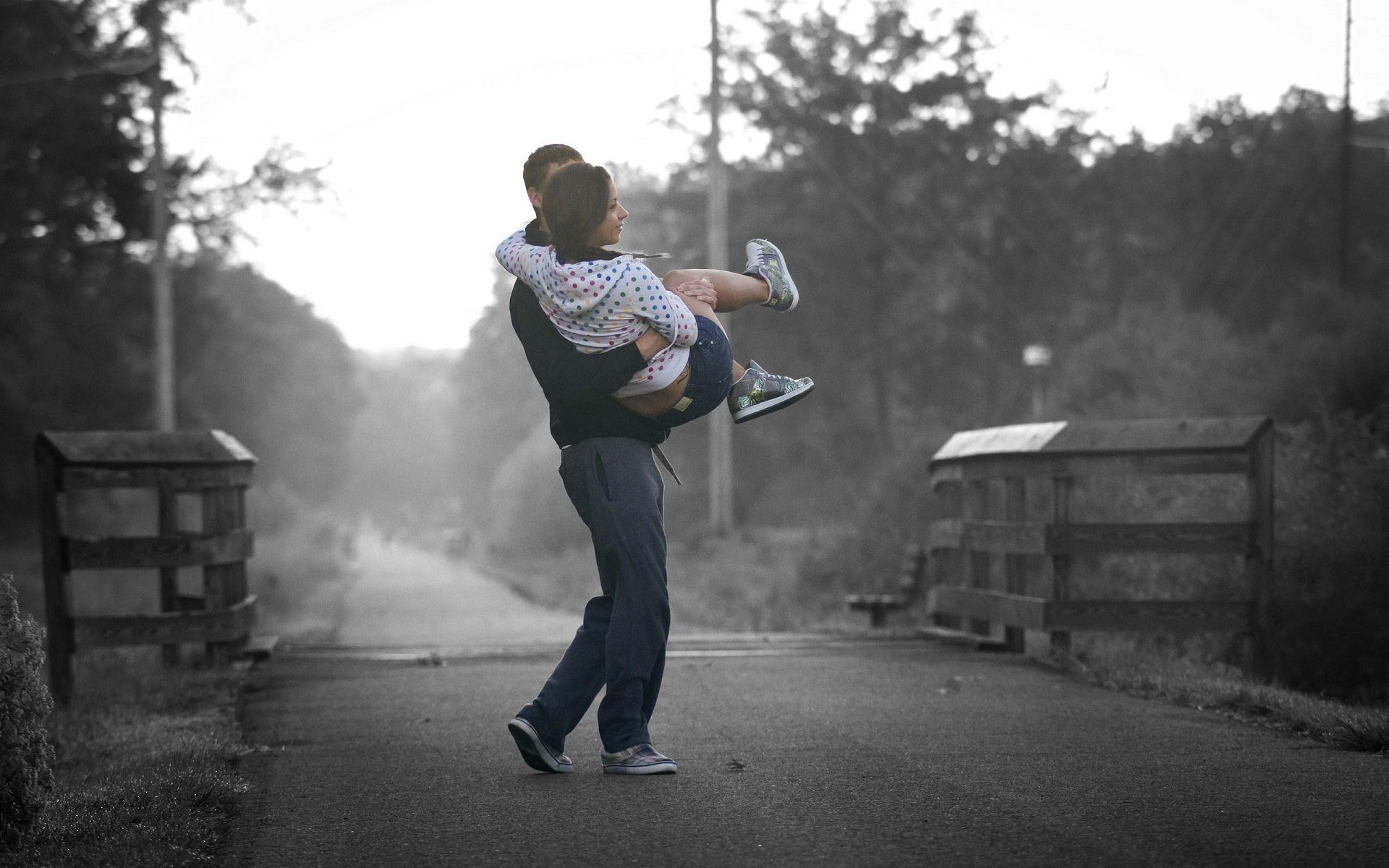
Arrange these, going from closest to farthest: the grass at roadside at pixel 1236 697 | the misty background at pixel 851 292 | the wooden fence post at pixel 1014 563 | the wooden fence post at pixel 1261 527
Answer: the grass at roadside at pixel 1236 697, the wooden fence post at pixel 1261 527, the wooden fence post at pixel 1014 563, the misty background at pixel 851 292

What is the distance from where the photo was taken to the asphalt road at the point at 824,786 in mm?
3961

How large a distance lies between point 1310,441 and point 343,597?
73.7ft

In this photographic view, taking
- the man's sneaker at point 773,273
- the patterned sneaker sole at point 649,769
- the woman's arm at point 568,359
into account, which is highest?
the man's sneaker at point 773,273

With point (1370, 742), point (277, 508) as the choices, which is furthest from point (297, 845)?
point (277, 508)

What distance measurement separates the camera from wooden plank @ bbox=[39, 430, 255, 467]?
8.55 m

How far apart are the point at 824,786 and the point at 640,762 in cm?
61

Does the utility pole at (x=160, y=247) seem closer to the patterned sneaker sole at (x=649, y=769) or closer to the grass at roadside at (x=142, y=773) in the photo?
the grass at roadside at (x=142, y=773)

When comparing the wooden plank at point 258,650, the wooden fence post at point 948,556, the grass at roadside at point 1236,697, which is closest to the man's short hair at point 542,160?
the grass at roadside at point 1236,697

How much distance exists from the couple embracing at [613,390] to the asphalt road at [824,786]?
26 centimetres

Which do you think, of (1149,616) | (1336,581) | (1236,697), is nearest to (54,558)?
(1149,616)

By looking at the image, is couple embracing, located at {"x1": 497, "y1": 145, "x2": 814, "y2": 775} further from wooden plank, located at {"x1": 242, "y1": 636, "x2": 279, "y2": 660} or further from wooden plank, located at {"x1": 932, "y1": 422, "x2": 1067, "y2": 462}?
wooden plank, located at {"x1": 242, "y1": 636, "x2": 279, "y2": 660}

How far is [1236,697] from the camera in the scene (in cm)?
629

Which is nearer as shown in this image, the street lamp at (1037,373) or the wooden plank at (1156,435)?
the wooden plank at (1156,435)

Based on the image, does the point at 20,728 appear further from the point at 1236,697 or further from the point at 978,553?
the point at 978,553
